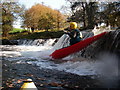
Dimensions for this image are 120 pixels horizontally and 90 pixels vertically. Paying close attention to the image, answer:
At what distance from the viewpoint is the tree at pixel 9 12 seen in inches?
1140

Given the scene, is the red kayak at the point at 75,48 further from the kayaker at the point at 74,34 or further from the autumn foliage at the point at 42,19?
the autumn foliage at the point at 42,19

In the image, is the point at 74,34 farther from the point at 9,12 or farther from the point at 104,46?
the point at 9,12

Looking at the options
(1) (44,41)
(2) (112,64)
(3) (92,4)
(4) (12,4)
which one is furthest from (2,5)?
(2) (112,64)

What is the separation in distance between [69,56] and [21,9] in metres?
26.2

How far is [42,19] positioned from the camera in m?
32.5

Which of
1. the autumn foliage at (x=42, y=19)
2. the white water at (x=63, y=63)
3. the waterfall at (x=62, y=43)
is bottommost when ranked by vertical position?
the white water at (x=63, y=63)

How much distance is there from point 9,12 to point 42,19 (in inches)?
265

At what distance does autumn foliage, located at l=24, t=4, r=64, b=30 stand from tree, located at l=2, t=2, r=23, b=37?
4.18 metres

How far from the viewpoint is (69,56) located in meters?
6.83

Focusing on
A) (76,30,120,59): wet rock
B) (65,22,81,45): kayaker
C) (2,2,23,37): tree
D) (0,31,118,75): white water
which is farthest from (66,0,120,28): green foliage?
(76,30,120,59): wet rock

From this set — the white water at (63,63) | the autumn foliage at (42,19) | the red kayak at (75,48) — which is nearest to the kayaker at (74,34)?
the red kayak at (75,48)

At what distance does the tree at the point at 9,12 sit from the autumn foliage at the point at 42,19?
13.7 ft

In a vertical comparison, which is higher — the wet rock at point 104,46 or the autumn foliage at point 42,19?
→ the autumn foliage at point 42,19

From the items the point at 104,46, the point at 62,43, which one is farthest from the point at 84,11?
the point at 104,46
